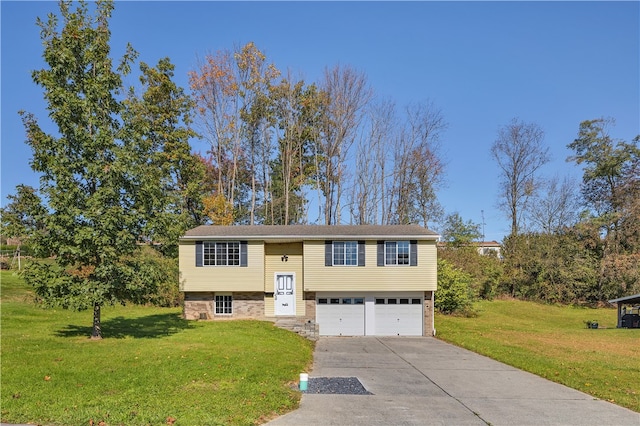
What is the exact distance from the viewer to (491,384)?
1116cm

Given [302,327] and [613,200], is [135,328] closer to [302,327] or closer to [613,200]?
[302,327]

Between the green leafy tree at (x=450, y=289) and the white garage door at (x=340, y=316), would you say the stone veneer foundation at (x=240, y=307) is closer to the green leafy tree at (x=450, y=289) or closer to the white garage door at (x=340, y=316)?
the white garage door at (x=340, y=316)

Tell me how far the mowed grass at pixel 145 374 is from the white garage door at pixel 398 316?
6098 millimetres

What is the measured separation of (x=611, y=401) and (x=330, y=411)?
19.9ft

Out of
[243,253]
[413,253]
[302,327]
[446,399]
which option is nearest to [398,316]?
[413,253]

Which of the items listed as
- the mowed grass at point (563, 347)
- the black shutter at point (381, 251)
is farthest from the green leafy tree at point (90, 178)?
the mowed grass at point (563, 347)

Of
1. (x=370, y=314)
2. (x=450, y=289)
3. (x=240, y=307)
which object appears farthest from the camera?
(x=450, y=289)

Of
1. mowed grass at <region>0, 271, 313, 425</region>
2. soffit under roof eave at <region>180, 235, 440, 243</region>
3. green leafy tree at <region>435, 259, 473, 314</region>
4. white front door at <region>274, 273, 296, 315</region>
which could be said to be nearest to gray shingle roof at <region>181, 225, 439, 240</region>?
soffit under roof eave at <region>180, 235, 440, 243</region>

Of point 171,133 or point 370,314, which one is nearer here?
point 370,314

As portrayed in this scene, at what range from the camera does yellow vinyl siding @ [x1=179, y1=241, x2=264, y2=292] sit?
2247 cm

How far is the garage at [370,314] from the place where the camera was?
23.0 metres

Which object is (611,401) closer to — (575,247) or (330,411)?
(330,411)

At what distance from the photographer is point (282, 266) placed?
23594 mm

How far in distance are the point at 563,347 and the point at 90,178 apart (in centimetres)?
1879
